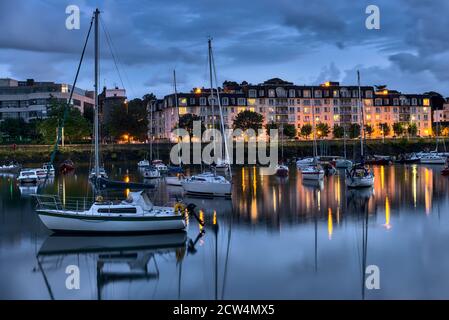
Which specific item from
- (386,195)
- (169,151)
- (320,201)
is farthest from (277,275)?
(169,151)

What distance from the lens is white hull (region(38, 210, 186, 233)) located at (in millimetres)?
33156

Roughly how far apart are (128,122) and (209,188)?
317 ft

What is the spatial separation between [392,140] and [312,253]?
13172cm

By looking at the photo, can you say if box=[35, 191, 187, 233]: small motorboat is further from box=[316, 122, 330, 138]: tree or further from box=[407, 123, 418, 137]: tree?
box=[407, 123, 418, 137]: tree

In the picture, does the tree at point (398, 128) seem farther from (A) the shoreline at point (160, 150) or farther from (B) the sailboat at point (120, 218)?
(B) the sailboat at point (120, 218)

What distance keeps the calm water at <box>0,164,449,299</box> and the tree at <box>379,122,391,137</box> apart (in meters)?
122

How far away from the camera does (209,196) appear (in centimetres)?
5547

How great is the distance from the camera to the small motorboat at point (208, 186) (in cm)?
5459

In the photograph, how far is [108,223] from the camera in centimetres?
3325

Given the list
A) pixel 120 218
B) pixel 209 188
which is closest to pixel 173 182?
pixel 209 188

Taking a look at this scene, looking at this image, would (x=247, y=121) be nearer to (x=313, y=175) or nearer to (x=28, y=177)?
(x=313, y=175)

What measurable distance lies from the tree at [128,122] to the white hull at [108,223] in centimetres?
11522

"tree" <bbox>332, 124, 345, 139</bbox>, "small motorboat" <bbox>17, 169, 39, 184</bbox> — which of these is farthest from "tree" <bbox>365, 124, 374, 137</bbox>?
"small motorboat" <bbox>17, 169, 39, 184</bbox>

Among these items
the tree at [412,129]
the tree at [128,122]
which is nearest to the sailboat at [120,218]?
the tree at [128,122]
